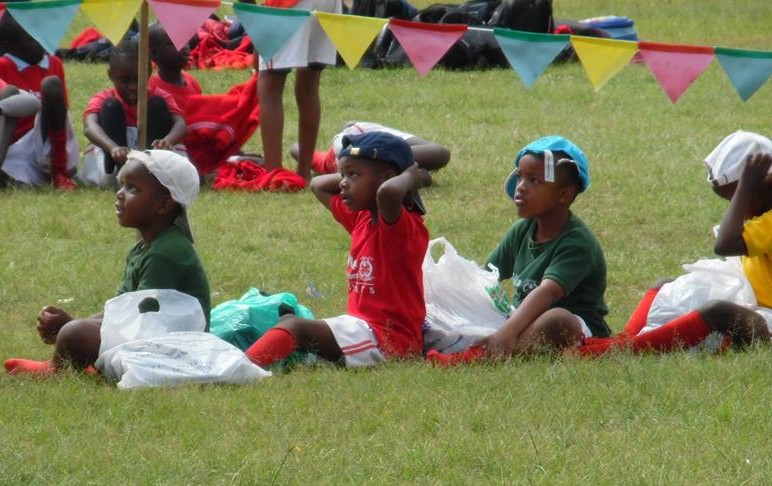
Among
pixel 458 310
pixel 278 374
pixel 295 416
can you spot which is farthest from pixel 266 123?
pixel 295 416

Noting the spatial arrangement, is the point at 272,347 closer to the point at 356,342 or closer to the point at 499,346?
the point at 356,342

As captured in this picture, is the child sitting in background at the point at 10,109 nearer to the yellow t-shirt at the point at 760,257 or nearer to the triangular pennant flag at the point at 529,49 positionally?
the triangular pennant flag at the point at 529,49

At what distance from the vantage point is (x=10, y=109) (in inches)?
432

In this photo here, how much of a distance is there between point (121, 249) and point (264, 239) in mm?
899

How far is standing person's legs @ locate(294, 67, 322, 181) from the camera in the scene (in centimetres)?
1098

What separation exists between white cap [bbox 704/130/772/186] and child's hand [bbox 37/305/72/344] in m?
3.04

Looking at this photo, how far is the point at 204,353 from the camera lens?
6.18 meters

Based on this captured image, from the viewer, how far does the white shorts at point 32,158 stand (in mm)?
11148

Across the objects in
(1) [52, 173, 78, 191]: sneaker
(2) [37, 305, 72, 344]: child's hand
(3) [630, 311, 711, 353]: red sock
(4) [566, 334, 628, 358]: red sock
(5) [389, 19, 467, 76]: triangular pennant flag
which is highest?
(5) [389, 19, 467, 76]: triangular pennant flag

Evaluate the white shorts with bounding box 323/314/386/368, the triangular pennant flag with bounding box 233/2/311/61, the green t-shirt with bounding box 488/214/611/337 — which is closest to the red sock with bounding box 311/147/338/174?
the triangular pennant flag with bounding box 233/2/311/61

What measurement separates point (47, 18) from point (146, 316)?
1817 mm

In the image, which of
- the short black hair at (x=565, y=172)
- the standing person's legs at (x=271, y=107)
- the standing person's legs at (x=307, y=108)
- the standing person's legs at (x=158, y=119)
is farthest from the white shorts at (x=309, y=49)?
the short black hair at (x=565, y=172)

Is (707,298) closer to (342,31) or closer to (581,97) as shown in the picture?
(342,31)

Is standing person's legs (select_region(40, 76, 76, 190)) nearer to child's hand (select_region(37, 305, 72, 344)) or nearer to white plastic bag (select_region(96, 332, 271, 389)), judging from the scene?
child's hand (select_region(37, 305, 72, 344))
